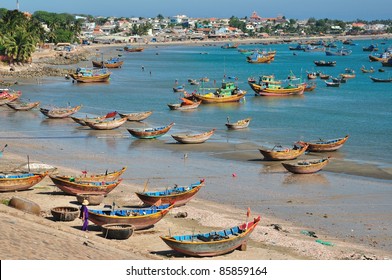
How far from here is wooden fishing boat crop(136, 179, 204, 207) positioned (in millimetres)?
26188

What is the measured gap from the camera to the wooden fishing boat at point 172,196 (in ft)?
85.9

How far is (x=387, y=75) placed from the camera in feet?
337

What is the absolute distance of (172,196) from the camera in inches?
1040

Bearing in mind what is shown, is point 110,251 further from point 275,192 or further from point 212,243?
point 275,192

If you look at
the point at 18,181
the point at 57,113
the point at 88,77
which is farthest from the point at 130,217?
the point at 88,77

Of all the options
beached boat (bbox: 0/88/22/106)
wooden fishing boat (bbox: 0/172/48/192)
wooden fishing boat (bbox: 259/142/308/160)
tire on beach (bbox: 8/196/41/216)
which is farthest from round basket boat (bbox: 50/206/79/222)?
beached boat (bbox: 0/88/22/106)

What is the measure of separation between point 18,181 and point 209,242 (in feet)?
33.6

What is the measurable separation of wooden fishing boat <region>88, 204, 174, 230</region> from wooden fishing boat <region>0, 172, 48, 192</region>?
18.7 ft

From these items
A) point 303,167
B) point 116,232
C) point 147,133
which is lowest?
point 147,133

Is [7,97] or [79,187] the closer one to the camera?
[79,187]

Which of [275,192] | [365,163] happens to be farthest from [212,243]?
[365,163]

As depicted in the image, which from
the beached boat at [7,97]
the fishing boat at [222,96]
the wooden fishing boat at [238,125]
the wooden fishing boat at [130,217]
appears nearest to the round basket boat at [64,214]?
the wooden fishing boat at [130,217]

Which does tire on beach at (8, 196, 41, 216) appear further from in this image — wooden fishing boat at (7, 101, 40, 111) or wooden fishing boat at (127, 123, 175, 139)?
wooden fishing boat at (7, 101, 40, 111)

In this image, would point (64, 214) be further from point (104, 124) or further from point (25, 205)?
point (104, 124)
